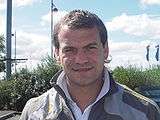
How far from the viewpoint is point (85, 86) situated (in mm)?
3553

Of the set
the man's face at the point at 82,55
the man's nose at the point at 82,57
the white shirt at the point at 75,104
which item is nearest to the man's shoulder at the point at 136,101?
the white shirt at the point at 75,104

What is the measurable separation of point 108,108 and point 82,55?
1.32 feet

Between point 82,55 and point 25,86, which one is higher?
point 82,55

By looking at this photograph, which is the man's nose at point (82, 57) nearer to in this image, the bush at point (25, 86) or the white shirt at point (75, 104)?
the white shirt at point (75, 104)

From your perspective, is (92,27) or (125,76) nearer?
(92,27)

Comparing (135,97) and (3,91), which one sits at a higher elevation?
(135,97)

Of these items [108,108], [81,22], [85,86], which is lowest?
[108,108]

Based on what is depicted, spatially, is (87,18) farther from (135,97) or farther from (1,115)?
(1,115)

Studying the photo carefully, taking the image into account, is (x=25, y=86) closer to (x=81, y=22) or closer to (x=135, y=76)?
(x=135, y=76)

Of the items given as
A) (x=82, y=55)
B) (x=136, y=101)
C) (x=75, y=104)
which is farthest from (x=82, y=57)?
(x=136, y=101)

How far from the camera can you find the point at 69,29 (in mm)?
3496

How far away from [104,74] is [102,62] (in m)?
0.15

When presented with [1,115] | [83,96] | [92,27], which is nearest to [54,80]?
[83,96]

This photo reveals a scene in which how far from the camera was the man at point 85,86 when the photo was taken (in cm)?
348
